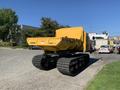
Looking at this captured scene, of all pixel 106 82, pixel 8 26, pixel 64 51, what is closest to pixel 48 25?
pixel 8 26

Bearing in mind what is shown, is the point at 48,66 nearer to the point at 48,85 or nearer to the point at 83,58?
the point at 83,58

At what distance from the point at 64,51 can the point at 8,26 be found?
61.4m

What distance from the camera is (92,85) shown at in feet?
37.7

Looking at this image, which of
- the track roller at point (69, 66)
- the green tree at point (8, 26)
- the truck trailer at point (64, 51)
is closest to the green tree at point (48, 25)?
the green tree at point (8, 26)

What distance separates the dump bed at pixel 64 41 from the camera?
14477 millimetres

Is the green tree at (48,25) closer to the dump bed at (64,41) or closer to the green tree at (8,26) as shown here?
the green tree at (8,26)

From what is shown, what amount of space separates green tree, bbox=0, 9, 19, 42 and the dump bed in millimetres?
57845

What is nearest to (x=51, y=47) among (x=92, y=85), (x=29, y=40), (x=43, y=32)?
(x=29, y=40)

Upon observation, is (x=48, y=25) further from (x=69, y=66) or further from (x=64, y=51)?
(x=69, y=66)

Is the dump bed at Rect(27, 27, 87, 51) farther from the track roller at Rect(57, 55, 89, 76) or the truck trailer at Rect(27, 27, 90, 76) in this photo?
the track roller at Rect(57, 55, 89, 76)

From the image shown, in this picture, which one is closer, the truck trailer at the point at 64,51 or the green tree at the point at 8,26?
the truck trailer at the point at 64,51

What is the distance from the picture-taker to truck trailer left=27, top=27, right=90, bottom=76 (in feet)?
47.0

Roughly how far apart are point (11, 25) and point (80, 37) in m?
61.7

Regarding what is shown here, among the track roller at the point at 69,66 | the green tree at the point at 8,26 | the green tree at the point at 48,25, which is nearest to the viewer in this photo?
the track roller at the point at 69,66
